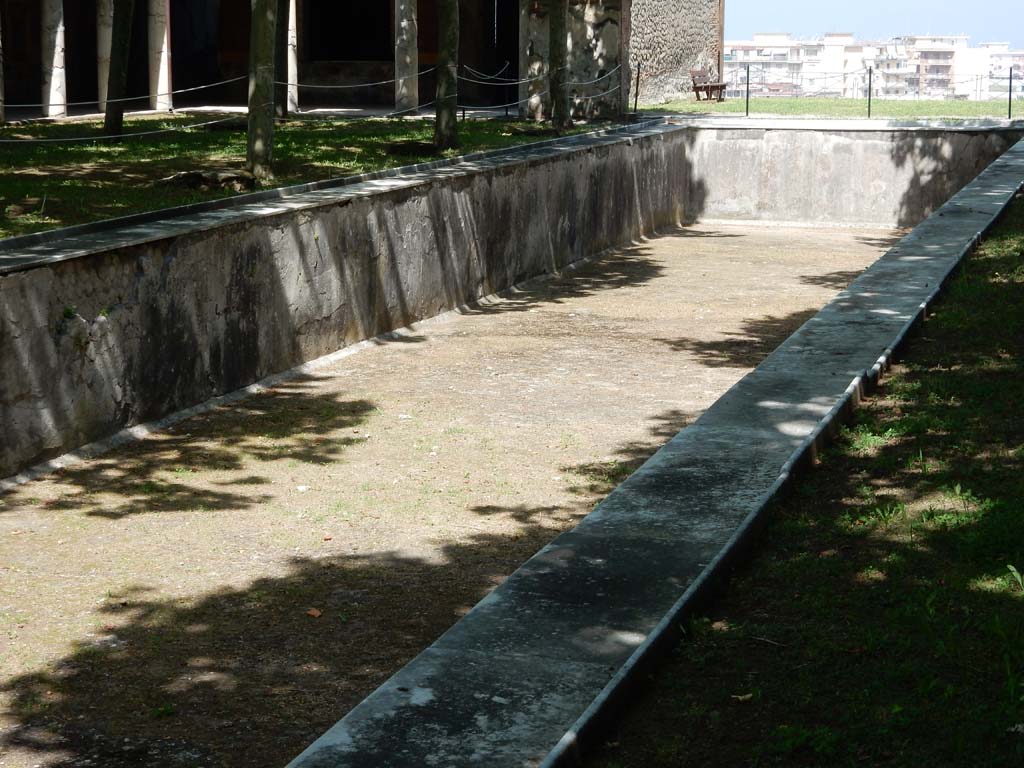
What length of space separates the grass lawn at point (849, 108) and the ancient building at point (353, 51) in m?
1.30

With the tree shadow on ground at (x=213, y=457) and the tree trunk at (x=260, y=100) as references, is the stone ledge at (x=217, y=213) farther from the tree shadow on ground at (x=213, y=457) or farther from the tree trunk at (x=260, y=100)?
the tree shadow on ground at (x=213, y=457)

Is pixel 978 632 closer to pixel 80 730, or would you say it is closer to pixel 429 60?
pixel 80 730

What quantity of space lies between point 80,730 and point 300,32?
2795 centimetres

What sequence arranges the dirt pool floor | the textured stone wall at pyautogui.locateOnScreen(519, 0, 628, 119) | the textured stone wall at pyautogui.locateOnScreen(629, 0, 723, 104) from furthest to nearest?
the textured stone wall at pyautogui.locateOnScreen(629, 0, 723, 104), the textured stone wall at pyautogui.locateOnScreen(519, 0, 628, 119), the dirt pool floor

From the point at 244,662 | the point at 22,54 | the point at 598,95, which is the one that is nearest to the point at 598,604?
the point at 244,662

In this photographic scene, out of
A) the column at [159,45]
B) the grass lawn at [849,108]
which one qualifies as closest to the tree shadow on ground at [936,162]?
the grass lawn at [849,108]

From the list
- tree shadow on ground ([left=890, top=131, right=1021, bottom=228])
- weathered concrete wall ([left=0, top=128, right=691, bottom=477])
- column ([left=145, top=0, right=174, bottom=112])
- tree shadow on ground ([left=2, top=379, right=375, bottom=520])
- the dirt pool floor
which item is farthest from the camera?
column ([left=145, top=0, right=174, bottom=112])

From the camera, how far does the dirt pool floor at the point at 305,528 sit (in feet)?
18.1

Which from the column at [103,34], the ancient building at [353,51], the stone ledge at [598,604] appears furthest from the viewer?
the ancient building at [353,51]

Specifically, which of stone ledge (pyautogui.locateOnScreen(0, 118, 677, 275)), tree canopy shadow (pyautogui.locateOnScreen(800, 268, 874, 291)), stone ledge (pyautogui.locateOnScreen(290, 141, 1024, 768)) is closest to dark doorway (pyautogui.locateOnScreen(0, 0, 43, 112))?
stone ledge (pyautogui.locateOnScreen(0, 118, 677, 275))

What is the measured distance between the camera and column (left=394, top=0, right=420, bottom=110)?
27.4 meters

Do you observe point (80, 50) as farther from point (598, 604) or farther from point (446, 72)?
point (598, 604)

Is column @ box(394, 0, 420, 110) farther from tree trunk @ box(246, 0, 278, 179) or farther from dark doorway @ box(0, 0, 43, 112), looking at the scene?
tree trunk @ box(246, 0, 278, 179)

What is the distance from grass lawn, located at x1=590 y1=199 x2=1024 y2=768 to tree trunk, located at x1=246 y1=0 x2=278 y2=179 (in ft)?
26.7
